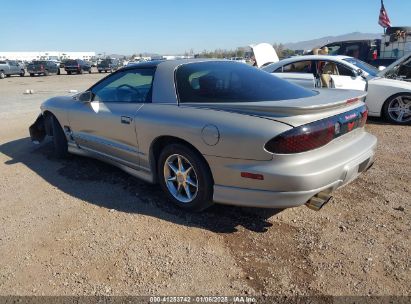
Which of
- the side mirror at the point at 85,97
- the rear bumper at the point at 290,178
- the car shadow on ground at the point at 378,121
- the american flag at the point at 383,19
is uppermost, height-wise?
the american flag at the point at 383,19

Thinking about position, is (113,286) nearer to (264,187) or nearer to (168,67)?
(264,187)

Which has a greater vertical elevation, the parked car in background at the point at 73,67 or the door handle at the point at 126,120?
the parked car in background at the point at 73,67

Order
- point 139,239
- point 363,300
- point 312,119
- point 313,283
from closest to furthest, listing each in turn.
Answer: point 363,300, point 313,283, point 312,119, point 139,239

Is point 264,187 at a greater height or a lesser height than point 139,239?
greater

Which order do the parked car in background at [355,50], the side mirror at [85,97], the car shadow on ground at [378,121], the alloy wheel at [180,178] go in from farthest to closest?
the parked car in background at [355,50]
the car shadow on ground at [378,121]
the side mirror at [85,97]
the alloy wheel at [180,178]

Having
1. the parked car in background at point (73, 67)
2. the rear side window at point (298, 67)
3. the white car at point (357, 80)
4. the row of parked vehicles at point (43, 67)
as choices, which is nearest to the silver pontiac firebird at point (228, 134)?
the white car at point (357, 80)

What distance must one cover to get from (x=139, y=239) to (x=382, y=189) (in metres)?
2.73

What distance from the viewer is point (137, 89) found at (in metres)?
4.01

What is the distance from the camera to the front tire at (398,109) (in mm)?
7159

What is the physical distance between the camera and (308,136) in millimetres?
2795

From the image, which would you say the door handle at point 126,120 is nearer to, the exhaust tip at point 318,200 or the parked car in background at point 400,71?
the exhaust tip at point 318,200

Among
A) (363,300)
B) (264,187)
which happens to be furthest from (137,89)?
(363,300)

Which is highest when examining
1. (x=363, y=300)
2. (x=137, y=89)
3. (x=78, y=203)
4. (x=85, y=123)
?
(x=137, y=89)

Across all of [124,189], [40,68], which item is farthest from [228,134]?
[40,68]
